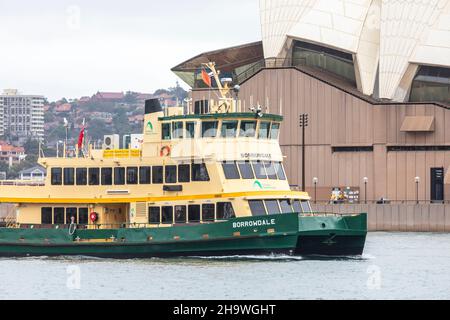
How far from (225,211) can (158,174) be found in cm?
361

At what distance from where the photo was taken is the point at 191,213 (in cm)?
5569

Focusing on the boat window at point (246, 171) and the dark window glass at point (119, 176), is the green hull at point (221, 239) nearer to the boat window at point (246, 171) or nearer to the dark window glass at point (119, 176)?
the dark window glass at point (119, 176)

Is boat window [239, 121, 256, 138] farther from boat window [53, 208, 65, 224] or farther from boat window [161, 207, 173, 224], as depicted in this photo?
boat window [53, 208, 65, 224]

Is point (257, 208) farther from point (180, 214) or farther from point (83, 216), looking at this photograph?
point (83, 216)

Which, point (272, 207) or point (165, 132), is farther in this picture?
point (165, 132)

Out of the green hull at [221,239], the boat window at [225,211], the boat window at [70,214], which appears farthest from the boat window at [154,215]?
the boat window at [70,214]

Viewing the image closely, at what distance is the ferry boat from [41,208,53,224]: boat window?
0.14ft

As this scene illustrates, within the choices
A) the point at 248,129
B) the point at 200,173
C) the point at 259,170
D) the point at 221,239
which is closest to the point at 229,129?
the point at 248,129

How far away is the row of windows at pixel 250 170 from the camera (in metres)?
55.7

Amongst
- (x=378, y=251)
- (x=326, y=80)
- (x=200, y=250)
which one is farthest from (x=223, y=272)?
(x=326, y=80)

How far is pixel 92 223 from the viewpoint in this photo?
57.8 metres

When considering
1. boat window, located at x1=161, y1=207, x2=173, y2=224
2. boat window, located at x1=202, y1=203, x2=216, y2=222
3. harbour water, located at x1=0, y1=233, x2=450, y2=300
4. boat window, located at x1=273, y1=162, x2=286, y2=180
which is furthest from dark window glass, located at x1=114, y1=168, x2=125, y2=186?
boat window, located at x1=273, y1=162, x2=286, y2=180

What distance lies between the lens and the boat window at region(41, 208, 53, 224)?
5844 centimetres

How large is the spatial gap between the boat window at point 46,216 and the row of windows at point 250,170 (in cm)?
801
